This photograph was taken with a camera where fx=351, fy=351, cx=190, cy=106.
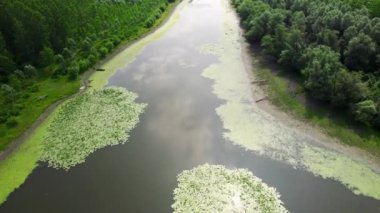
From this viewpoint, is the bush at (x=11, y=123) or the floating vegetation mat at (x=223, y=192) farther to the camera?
the bush at (x=11, y=123)

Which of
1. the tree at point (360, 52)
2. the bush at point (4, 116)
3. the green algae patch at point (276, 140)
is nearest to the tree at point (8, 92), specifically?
the bush at point (4, 116)

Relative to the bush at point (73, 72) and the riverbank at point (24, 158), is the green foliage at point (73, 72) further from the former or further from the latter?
the riverbank at point (24, 158)

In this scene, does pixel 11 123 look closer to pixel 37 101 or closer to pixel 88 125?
pixel 37 101

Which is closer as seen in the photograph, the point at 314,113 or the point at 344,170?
the point at 344,170

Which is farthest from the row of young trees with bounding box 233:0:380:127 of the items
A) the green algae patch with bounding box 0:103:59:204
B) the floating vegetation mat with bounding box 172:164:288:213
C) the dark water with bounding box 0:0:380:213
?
the green algae patch with bounding box 0:103:59:204

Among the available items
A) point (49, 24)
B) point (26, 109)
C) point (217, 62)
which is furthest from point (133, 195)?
point (49, 24)

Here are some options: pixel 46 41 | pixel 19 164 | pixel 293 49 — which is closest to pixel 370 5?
pixel 293 49
